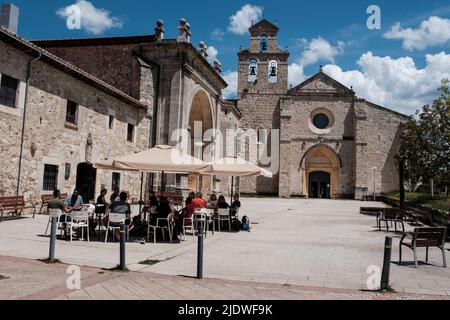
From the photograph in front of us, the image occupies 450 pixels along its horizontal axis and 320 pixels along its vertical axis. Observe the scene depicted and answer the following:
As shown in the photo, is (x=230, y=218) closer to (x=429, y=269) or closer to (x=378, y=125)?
(x=429, y=269)

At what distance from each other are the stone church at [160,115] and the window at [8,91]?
0.03 meters

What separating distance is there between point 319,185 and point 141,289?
40520 millimetres

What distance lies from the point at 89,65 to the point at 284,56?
25.7m

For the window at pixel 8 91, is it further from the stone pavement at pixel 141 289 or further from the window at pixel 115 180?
the stone pavement at pixel 141 289

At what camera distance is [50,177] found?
15062 millimetres

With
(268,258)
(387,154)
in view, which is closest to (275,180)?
(387,154)

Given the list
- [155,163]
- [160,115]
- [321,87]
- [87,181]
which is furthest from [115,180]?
[321,87]

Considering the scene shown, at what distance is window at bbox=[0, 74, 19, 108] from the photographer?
12627mm

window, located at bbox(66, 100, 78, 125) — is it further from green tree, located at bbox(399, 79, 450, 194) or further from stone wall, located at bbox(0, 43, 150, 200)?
green tree, located at bbox(399, 79, 450, 194)

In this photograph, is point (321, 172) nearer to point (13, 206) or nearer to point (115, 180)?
point (115, 180)

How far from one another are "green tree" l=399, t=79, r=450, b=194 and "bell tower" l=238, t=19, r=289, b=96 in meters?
21.9

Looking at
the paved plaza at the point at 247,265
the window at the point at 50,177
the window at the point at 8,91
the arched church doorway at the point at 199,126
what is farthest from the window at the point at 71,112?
the arched church doorway at the point at 199,126

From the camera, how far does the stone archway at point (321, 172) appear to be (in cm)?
4331
